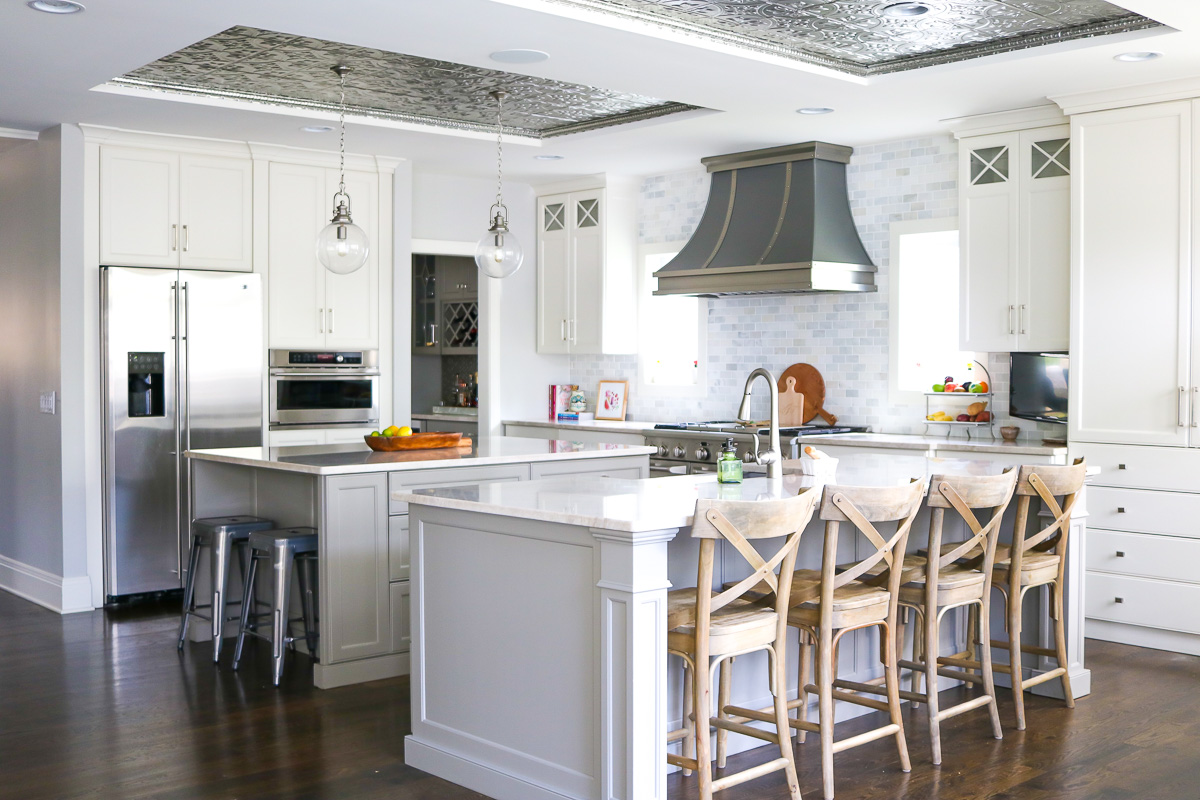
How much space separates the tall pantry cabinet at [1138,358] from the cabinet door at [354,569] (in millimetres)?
3280

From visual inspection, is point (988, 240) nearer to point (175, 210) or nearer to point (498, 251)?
point (498, 251)

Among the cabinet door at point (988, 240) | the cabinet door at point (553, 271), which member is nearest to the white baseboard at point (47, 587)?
the cabinet door at point (553, 271)

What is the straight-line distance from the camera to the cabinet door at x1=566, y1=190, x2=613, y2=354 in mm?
7609

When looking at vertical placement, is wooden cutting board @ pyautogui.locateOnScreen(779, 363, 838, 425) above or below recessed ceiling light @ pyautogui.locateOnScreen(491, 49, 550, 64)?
below

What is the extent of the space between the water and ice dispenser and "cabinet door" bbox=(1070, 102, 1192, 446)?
4721 mm

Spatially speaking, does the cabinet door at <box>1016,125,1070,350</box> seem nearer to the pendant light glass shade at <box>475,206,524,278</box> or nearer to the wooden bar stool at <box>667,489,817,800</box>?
the pendant light glass shade at <box>475,206,524,278</box>

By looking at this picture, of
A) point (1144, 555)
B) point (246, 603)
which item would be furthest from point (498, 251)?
point (1144, 555)

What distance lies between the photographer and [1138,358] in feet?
16.8

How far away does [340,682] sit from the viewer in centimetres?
446

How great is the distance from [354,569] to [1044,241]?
367cm

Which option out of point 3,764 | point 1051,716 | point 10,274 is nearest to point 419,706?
point 3,764

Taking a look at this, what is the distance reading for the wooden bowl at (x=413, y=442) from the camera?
5.00 metres

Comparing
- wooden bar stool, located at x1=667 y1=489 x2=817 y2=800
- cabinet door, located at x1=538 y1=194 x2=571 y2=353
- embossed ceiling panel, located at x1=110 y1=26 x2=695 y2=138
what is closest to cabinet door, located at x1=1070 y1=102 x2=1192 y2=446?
embossed ceiling panel, located at x1=110 y1=26 x2=695 y2=138

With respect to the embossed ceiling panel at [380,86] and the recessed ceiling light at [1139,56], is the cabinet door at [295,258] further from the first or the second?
the recessed ceiling light at [1139,56]
